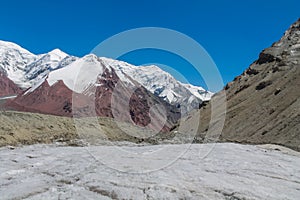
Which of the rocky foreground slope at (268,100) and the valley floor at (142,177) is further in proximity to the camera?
the rocky foreground slope at (268,100)

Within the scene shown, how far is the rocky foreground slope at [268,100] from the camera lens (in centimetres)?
6391

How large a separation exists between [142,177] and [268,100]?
8034 centimetres

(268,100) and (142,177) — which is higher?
(268,100)

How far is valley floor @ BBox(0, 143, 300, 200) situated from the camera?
32.0ft

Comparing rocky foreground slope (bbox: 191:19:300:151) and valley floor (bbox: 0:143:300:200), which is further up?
rocky foreground slope (bbox: 191:19:300:151)

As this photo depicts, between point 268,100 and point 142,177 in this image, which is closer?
point 142,177

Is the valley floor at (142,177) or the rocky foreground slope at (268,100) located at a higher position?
the rocky foreground slope at (268,100)

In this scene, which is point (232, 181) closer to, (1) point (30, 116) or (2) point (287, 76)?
(1) point (30, 116)

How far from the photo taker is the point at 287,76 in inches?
3693

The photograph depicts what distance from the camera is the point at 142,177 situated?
11430 mm

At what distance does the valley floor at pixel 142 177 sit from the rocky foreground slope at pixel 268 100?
2789 centimetres

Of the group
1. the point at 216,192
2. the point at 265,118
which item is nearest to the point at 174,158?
the point at 216,192

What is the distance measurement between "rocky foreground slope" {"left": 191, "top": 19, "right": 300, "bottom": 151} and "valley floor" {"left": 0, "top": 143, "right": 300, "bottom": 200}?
91.5ft

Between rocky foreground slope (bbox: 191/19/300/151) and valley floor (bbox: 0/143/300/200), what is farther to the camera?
rocky foreground slope (bbox: 191/19/300/151)
